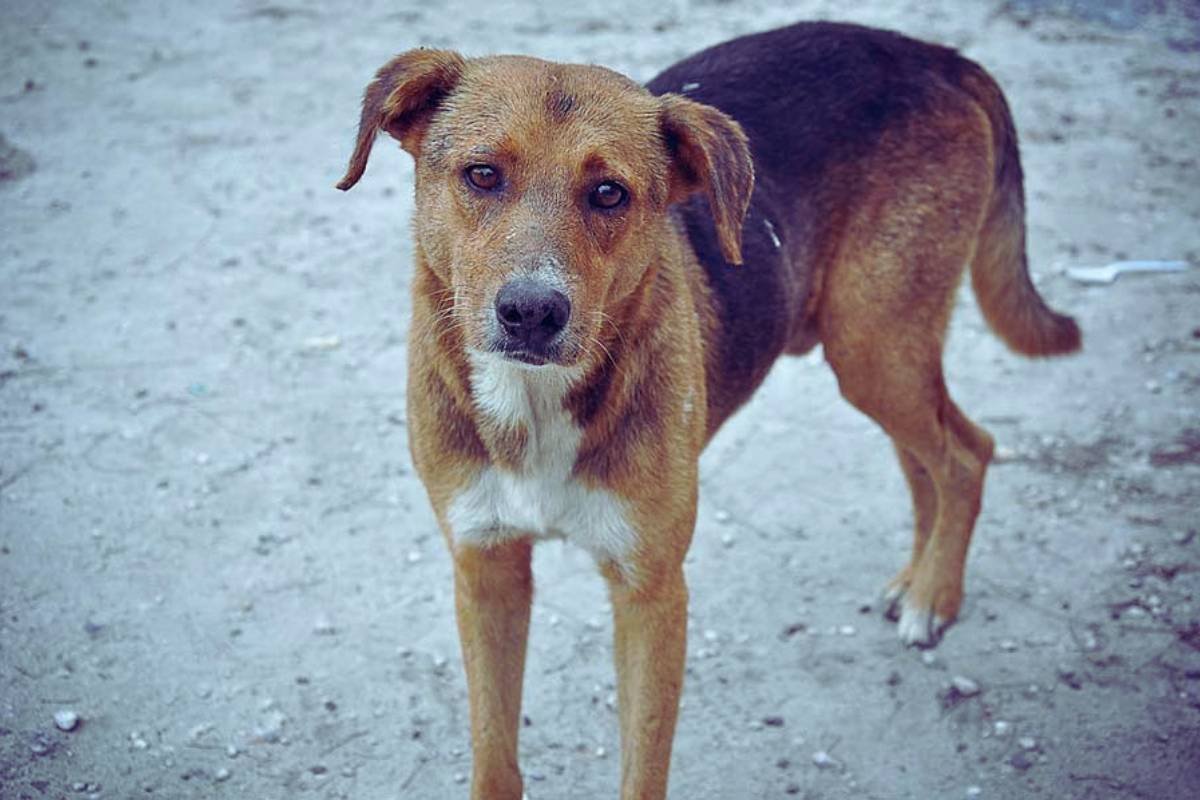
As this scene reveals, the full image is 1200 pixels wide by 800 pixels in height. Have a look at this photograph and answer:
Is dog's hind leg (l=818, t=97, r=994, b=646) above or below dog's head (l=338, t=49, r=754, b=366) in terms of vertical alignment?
below

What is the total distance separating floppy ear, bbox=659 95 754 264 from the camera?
3041mm

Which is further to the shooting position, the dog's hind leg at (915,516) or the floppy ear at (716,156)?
the dog's hind leg at (915,516)

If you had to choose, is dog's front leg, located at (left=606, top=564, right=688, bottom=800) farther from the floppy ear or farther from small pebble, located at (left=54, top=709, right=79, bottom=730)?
small pebble, located at (left=54, top=709, right=79, bottom=730)

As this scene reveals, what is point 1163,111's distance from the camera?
774 centimetres

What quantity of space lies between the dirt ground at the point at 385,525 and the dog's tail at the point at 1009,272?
0.77 m

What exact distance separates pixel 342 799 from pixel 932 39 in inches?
260

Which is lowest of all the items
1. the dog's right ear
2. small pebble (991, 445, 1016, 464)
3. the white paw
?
small pebble (991, 445, 1016, 464)

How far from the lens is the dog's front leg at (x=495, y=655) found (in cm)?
327

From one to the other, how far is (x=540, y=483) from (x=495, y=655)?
558 mm

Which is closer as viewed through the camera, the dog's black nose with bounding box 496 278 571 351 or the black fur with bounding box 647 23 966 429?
the dog's black nose with bounding box 496 278 571 351

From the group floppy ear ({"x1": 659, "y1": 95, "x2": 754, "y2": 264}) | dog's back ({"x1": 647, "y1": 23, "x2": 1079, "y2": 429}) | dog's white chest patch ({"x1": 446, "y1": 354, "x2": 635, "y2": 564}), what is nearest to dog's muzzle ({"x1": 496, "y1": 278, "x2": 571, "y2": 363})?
dog's white chest patch ({"x1": 446, "y1": 354, "x2": 635, "y2": 564})

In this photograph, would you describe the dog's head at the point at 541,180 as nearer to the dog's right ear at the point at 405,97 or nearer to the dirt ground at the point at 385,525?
the dog's right ear at the point at 405,97

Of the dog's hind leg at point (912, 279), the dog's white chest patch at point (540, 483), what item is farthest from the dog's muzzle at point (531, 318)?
the dog's hind leg at point (912, 279)

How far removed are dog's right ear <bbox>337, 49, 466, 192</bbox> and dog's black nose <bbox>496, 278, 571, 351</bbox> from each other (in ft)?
1.85
